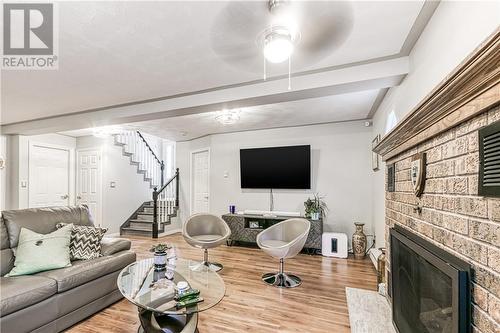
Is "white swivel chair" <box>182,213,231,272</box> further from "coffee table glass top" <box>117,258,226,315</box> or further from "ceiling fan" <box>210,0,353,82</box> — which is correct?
"ceiling fan" <box>210,0,353,82</box>

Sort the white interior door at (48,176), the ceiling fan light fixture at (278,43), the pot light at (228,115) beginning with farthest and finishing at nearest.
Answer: the white interior door at (48,176) < the pot light at (228,115) < the ceiling fan light fixture at (278,43)

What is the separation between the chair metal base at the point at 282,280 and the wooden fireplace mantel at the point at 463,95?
234cm

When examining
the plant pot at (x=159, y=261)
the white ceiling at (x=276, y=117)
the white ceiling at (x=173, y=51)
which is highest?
the white ceiling at (x=173, y=51)

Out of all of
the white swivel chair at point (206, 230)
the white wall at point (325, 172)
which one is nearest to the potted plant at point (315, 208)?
the white wall at point (325, 172)

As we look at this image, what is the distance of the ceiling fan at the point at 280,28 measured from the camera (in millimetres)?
1646

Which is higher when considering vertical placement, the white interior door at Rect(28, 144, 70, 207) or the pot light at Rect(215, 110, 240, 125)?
the pot light at Rect(215, 110, 240, 125)

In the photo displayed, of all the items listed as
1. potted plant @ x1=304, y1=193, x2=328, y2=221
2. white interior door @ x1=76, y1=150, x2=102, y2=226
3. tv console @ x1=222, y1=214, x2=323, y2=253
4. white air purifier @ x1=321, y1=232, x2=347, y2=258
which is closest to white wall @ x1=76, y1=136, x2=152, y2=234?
white interior door @ x1=76, y1=150, x2=102, y2=226

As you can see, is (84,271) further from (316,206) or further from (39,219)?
(316,206)

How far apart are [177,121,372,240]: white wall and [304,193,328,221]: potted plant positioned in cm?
11

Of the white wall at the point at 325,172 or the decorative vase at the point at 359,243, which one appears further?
the white wall at the point at 325,172

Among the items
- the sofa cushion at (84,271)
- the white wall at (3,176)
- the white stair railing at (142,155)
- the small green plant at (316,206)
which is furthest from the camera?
the white stair railing at (142,155)

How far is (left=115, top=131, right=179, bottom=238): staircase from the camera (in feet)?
20.5

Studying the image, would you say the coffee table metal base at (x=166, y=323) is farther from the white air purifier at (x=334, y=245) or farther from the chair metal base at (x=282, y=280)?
the white air purifier at (x=334, y=245)

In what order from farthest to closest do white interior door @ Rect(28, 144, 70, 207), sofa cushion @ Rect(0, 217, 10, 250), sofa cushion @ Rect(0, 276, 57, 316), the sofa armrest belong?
white interior door @ Rect(28, 144, 70, 207)
the sofa armrest
sofa cushion @ Rect(0, 217, 10, 250)
sofa cushion @ Rect(0, 276, 57, 316)
